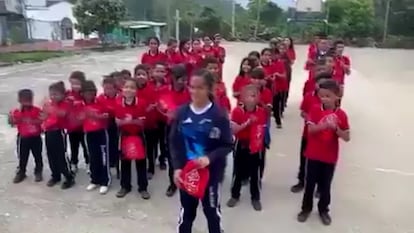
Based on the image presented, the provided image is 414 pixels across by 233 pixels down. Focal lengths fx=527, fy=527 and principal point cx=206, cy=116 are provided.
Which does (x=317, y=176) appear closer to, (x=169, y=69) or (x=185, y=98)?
(x=185, y=98)

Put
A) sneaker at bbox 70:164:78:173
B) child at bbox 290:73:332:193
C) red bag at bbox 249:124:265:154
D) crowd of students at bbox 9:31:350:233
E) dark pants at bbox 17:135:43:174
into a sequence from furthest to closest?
sneaker at bbox 70:164:78:173 → dark pants at bbox 17:135:43:174 → child at bbox 290:73:332:193 → red bag at bbox 249:124:265:154 → crowd of students at bbox 9:31:350:233

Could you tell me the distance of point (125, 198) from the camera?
505 centimetres

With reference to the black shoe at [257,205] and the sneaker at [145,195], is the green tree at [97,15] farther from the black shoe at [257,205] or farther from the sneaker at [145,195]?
the black shoe at [257,205]

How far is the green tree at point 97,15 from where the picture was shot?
33.5 meters

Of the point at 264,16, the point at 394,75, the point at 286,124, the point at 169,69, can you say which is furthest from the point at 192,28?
the point at 169,69

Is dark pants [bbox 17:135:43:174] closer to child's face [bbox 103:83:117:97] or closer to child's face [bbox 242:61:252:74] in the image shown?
child's face [bbox 103:83:117:97]

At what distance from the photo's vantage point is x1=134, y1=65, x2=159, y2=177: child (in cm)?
515

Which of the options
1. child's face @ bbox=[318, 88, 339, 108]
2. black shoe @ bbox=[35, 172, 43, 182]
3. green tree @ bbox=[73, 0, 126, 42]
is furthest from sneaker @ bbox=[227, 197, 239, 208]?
green tree @ bbox=[73, 0, 126, 42]

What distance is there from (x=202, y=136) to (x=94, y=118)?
195 centimetres

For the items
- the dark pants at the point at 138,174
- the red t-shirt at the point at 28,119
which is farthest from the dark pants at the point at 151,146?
the red t-shirt at the point at 28,119

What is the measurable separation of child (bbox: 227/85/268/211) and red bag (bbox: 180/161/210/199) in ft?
3.93

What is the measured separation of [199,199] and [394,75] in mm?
14686

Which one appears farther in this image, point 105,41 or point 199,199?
point 105,41

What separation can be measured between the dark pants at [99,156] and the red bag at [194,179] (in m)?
1.90
